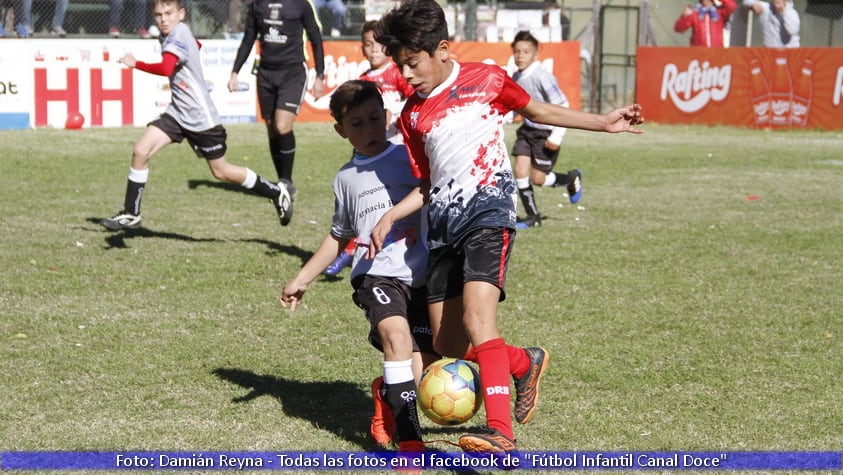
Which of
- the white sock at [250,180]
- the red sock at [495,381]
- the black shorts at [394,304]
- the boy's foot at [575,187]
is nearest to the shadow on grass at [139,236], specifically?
the white sock at [250,180]

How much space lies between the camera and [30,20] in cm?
1922

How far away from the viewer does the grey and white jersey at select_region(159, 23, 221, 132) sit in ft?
30.6

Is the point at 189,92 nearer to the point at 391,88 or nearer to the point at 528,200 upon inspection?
the point at 391,88

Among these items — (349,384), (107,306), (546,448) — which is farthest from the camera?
(107,306)

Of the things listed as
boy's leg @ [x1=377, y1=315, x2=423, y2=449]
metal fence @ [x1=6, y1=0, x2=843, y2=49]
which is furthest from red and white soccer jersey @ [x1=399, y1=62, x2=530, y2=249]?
metal fence @ [x1=6, y1=0, x2=843, y2=49]

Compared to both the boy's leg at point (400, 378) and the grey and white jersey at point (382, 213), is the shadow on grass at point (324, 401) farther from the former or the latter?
the grey and white jersey at point (382, 213)

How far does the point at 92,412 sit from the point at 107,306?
87.9 inches

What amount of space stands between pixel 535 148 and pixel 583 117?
664 cm

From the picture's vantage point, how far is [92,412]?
5.15 metres

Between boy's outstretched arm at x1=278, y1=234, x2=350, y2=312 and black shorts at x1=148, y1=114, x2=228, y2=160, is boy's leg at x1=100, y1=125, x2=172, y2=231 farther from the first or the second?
boy's outstretched arm at x1=278, y1=234, x2=350, y2=312

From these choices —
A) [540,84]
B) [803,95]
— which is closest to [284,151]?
[540,84]

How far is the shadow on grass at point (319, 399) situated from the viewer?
5043 millimetres

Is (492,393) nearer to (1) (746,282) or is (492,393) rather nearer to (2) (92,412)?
(2) (92,412)

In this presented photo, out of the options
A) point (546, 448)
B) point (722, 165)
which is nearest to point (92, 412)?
point (546, 448)
